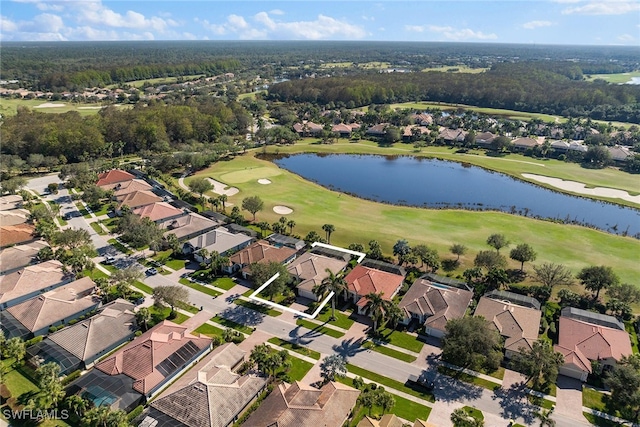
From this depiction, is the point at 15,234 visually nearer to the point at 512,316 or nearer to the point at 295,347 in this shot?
the point at 295,347

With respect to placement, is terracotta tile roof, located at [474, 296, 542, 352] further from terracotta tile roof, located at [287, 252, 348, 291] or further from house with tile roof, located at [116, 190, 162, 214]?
house with tile roof, located at [116, 190, 162, 214]

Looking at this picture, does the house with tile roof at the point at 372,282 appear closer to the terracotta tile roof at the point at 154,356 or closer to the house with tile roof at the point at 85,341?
the terracotta tile roof at the point at 154,356

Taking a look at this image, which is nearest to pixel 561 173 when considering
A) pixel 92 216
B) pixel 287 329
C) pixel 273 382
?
pixel 287 329

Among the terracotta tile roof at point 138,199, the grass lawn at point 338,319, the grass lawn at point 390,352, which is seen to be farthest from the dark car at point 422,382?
the terracotta tile roof at point 138,199

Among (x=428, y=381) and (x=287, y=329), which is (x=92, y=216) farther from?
(x=428, y=381)

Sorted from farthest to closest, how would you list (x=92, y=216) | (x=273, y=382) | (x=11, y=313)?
(x=92, y=216) < (x=11, y=313) < (x=273, y=382)

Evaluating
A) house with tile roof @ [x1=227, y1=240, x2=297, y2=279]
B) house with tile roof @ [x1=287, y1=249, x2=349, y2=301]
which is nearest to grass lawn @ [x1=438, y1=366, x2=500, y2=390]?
house with tile roof @ [x1=287, y1=249, x2=349, y2=301]
